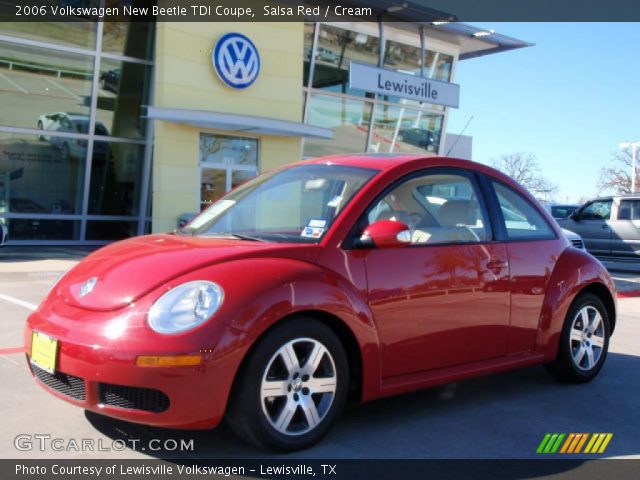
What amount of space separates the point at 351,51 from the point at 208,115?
7.06 meters

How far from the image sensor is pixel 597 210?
17.3m

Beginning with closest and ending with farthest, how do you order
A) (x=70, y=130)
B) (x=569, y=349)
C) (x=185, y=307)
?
(x=185, y=307), (x=569, y=349), (x=70, y=130)

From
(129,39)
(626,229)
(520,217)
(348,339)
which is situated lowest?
(348,339)

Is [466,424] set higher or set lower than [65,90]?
lower

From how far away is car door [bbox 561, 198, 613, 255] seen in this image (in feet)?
55.3

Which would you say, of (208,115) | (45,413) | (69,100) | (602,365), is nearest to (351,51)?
(208,115)

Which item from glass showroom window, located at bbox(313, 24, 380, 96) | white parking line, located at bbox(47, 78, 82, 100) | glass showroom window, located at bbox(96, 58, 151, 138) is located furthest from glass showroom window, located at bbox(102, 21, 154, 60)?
glass showroom window, located at bbox(313, 24, 380, 96)

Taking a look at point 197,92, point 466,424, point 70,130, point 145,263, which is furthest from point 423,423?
point 70,130

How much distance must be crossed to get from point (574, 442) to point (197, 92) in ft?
50.5

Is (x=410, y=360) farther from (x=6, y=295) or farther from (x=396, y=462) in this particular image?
(x=6, y=295)

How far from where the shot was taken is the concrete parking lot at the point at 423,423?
3.74 metres

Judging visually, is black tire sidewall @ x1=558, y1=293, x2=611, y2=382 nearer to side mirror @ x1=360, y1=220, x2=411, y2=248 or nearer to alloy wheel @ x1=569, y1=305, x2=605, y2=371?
alloy wheel @ x1=569, y1=305, x2=605, y2=371

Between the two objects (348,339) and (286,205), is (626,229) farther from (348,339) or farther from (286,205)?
(348,339)

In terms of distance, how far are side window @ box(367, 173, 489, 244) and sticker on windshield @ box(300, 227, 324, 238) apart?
1.04ft
